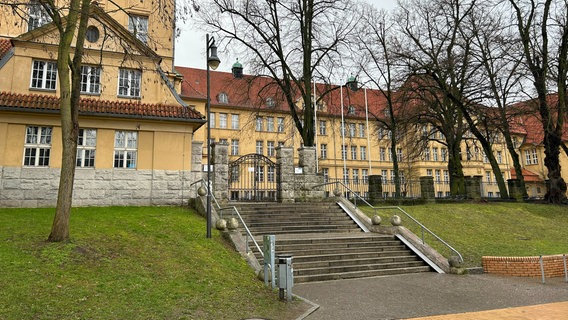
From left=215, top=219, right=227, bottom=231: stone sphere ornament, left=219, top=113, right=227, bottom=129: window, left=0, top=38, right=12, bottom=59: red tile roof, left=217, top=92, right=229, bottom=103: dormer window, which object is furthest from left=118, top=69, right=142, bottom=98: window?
left=217, top=92, right=229, bottom=103: dormer window

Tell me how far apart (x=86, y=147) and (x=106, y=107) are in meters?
2.02

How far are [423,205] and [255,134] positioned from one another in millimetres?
32604

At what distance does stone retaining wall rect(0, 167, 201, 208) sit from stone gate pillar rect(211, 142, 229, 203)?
139cm

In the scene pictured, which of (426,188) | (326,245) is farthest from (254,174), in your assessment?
(426,188)

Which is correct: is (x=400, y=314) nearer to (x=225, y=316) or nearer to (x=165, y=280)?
(x=225, y=316)

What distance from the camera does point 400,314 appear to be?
21.8 feet

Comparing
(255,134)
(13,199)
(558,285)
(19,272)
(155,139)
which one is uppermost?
(255,134)

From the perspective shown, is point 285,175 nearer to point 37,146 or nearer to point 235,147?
point 37,146

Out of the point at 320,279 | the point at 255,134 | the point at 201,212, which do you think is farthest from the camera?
the point at 255,134

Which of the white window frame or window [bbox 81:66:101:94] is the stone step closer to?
window [bbox 81:66:101:94]

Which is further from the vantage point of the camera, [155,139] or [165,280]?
[155,139]

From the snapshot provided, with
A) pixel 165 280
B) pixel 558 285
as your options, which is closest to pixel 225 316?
pixel 165 280

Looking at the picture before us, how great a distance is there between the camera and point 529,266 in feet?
33.4

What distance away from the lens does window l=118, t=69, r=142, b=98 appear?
18156 mm
